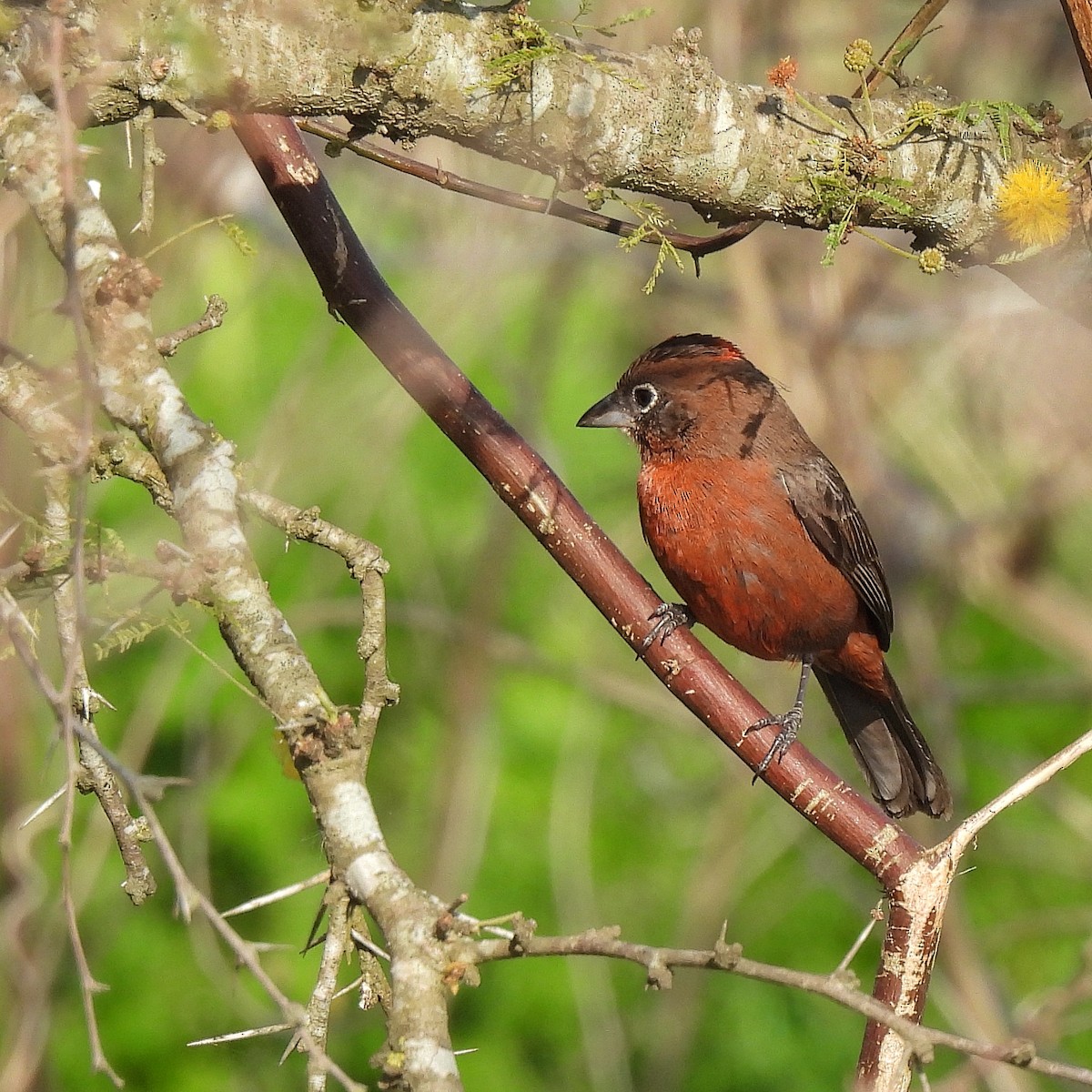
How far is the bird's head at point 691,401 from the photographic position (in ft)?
14.5

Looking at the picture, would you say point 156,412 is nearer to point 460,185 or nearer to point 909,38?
point 460,185

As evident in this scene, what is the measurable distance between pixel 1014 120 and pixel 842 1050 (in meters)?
4.86

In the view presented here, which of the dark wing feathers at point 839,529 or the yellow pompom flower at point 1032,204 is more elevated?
the dark wing feathers at point 839,529

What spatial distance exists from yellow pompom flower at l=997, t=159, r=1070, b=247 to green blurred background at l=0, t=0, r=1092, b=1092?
7.69 feet

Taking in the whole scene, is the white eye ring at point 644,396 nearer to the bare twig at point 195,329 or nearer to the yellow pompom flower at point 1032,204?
the yellow pompom flower at point 1032,204


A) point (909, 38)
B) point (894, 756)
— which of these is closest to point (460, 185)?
point (909, 38)

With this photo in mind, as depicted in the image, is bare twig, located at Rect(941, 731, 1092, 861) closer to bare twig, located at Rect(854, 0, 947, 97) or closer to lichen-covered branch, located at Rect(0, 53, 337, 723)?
lichen-covered branch, located at Rect(0, 53, 337, 723)

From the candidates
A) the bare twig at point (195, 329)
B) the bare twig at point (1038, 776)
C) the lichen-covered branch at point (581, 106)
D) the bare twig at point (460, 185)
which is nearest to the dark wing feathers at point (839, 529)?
the lichen-covered branch at point (581, 106)

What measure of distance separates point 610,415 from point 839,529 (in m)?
0.85

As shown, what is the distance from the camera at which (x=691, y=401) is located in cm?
448

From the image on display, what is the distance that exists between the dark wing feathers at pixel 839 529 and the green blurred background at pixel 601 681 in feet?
3.49

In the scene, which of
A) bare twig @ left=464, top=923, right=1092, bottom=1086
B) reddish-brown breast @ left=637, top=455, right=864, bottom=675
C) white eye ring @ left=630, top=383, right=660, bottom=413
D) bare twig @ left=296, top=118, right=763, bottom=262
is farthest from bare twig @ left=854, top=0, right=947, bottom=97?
bare twig @ left=464, top=923, right=1092, bottom=1086

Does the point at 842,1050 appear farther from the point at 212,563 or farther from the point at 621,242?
the point at 212,563

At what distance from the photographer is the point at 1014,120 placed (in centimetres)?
303
